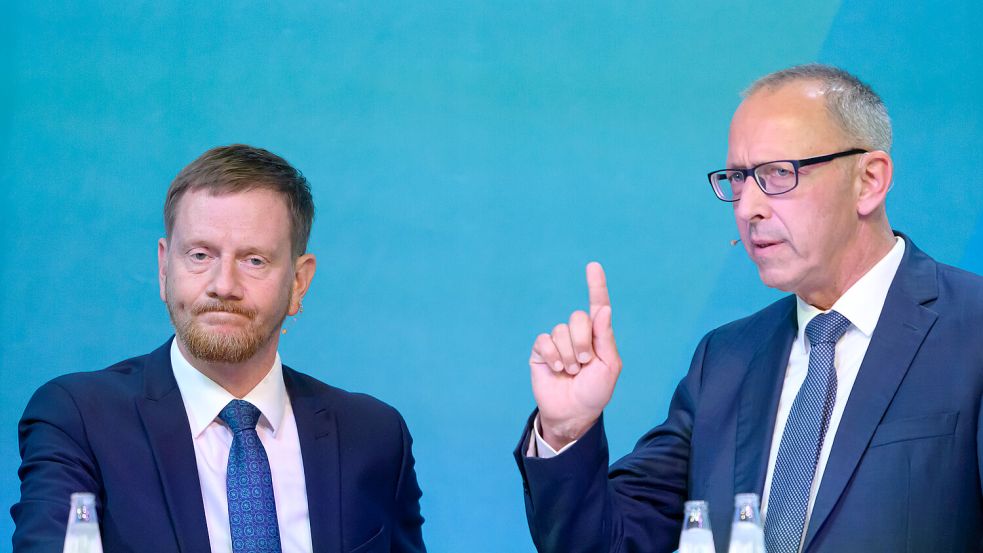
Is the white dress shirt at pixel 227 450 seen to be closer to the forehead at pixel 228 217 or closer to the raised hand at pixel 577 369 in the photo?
the forehead at pixel 228 217

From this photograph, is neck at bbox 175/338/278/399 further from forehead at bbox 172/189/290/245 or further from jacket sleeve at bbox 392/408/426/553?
jacket sleeve at bbox 392/408/426/553

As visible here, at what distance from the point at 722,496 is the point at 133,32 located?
2.50 m

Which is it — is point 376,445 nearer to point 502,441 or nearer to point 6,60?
point 502,441

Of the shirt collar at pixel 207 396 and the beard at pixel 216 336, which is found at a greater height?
the beard at pixel 216 336

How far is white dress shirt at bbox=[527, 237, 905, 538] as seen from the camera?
99.1 inches

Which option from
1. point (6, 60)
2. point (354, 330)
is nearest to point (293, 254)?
point (354, 330)

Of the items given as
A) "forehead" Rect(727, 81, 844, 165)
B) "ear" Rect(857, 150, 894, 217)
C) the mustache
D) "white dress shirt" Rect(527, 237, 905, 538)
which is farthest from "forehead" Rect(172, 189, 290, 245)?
"ear" Rect(857, 150, 894, 217)

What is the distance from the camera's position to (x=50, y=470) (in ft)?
8.20

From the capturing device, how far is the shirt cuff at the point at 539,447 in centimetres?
237

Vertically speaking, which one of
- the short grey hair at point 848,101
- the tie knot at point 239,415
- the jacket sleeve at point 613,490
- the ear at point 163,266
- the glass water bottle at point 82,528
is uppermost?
the short grey hair at point 848,101

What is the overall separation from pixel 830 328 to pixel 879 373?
165 millimetres

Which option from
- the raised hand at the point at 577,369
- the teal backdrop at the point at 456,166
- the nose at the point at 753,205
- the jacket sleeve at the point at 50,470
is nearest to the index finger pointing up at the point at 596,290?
the raised hand at the point at 577,369

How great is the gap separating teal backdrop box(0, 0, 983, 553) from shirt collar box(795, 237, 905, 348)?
4.78 ft

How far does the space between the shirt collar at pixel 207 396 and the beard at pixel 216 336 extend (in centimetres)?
7
